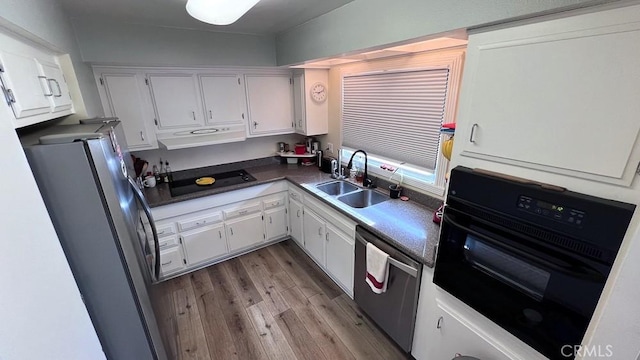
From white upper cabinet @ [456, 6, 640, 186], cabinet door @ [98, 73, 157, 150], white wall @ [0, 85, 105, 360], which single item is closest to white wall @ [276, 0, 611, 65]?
white upper cabinet @ [456, 6, 640, 186]

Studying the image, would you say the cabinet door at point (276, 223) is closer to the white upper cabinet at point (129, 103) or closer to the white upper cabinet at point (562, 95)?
the white upper cabinet at point (129, 103)

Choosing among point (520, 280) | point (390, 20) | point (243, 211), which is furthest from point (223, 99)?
point (520, 280)

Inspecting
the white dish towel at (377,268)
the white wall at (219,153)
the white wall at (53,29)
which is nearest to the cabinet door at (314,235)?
the white dish towel at (377,268)

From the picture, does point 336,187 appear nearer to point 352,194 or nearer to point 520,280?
point 352,194

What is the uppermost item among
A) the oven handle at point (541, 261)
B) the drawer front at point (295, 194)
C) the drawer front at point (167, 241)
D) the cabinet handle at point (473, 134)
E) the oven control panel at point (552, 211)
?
the cabinet handle at point (473, 134)

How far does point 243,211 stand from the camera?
9.11 ft

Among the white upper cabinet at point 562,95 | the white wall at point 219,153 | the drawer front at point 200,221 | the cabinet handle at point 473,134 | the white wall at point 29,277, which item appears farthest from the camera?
the white wall at point 219,153

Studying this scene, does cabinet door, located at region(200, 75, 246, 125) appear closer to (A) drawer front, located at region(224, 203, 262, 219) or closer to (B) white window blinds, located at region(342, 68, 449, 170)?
(A) drawer front, located at region(224, 203, 262, 219)

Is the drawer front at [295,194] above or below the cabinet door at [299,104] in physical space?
below

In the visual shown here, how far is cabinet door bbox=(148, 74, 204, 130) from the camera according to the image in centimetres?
245

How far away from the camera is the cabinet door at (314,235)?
2.44 metres

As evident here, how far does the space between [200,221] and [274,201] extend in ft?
2.60

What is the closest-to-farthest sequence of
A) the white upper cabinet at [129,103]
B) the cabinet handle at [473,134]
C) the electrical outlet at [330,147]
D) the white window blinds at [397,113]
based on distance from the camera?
the cabinet handle at [473,134] → the white window blinds at [397,113] → the white upper cabinet at [129,103] → the electrical outlet at [330,147]

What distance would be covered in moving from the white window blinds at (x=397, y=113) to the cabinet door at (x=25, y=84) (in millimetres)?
2225
